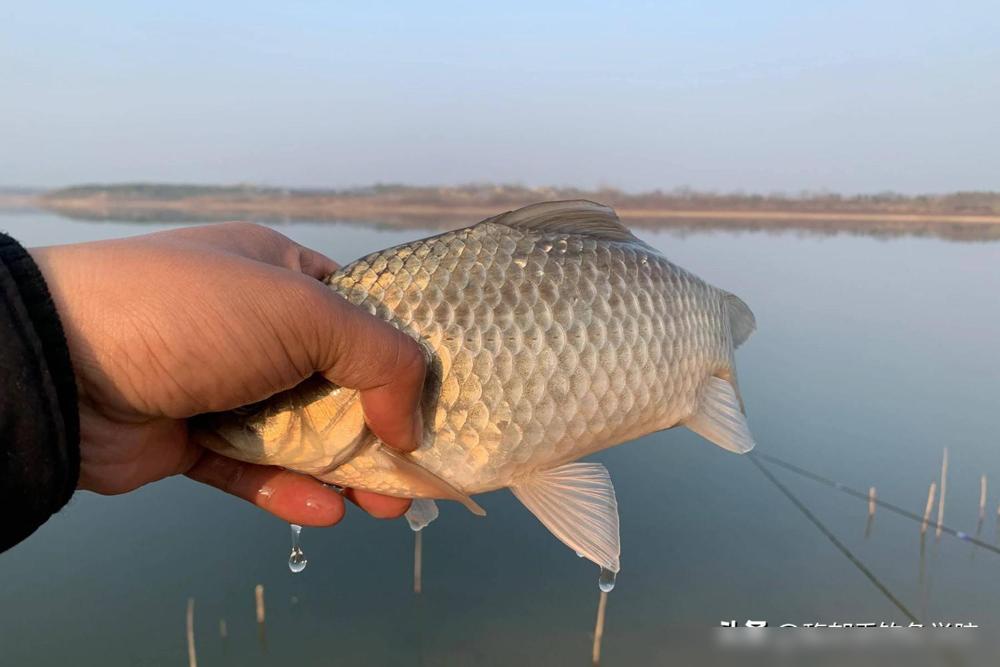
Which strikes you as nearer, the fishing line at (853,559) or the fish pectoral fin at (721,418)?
the fish pectoral fin at (721,418)

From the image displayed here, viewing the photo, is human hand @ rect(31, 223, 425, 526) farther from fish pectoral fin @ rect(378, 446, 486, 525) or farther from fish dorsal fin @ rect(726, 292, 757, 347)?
fish dorsal fin @ rect(726, 292, 757, 347)

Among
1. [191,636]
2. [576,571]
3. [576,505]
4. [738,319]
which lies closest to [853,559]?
[576,571]

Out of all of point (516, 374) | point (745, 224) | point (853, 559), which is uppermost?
point (516, 374)

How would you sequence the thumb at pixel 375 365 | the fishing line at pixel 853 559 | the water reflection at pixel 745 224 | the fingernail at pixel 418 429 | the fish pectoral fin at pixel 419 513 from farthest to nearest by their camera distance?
1. the water reflection at pixel 745 224
2. the fishing line at pixel 853 559
3. the fish pectoral fin at pixel 419 513
4. the fingernail at pixel 418 429
5. the thumb at pixel 375 365

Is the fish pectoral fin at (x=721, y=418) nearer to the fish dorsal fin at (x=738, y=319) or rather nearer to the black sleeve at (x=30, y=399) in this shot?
the fish dorsal fin at (x=738, y=319)

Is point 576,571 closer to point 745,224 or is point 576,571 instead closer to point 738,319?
point 738,319

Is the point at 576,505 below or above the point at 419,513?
above

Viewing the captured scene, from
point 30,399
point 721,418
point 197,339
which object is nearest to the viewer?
point 30,399

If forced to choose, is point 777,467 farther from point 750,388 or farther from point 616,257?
point 616,257

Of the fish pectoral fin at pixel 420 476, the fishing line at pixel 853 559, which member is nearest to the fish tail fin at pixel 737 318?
the fish pectoral fin at pixel 420 476
